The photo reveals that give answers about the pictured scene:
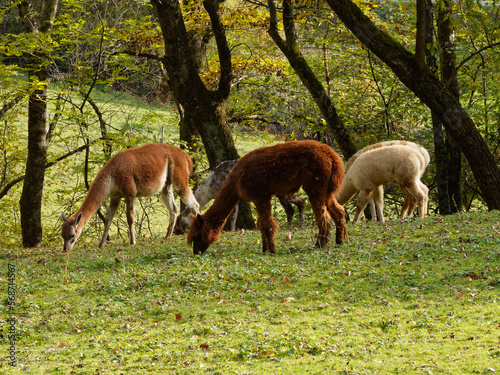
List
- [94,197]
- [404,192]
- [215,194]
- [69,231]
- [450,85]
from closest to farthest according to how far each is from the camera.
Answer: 1. [69,231]
2. [94,197]
3. [404,192]
4. [450,85]
5. [215,194]

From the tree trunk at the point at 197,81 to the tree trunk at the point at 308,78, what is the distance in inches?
72.6

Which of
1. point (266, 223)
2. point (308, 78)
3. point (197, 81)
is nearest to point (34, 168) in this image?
point (197, 81)

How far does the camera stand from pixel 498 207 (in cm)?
1199

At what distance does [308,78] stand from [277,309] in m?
10.2

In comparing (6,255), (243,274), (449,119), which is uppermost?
(449,119)

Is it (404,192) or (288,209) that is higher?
(404,192)

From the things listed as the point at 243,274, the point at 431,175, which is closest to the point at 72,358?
the point at 243,274

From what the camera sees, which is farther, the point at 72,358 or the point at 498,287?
the point at 498,287

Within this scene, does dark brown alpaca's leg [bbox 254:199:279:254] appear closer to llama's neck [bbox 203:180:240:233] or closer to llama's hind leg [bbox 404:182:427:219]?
llama's neck [bbox 203:180:240:233]

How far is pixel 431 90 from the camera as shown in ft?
Result: 38.3

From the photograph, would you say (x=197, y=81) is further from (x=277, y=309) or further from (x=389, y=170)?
(x=277, y=309)

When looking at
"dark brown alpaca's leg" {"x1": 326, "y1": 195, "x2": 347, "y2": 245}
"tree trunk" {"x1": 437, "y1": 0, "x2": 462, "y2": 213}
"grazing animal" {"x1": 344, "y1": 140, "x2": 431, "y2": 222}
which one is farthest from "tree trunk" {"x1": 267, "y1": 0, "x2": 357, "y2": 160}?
"dark brown alpaca's leg" {"x1": 326, "y1": 195, "x2": 347, "y2": 245}

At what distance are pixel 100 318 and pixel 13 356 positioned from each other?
1.35 m

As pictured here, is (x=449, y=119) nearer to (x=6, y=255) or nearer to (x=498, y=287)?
(x=498, y=287)
